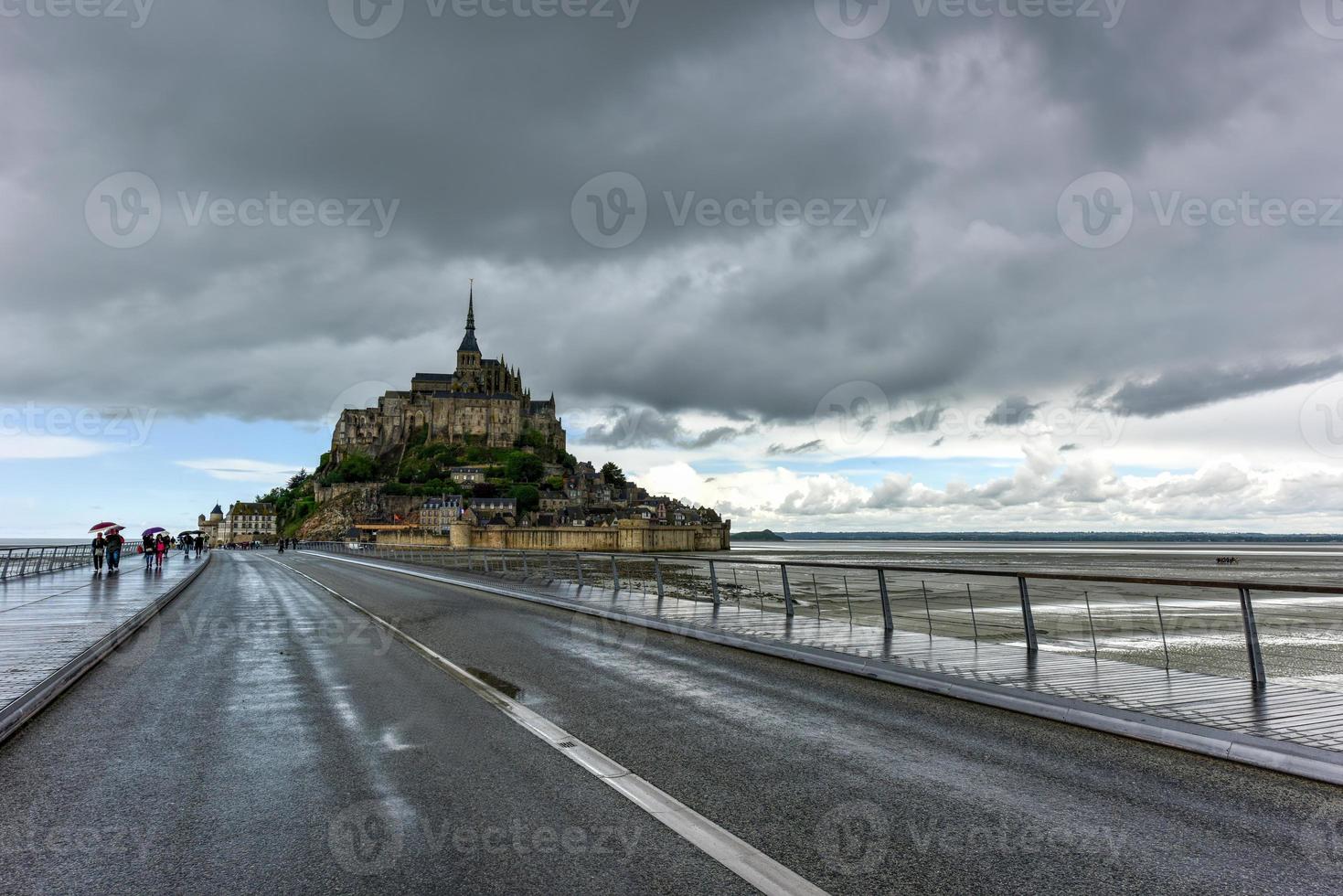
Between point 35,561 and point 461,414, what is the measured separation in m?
141

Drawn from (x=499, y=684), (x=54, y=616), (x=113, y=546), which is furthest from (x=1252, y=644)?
(x=113, y=546)

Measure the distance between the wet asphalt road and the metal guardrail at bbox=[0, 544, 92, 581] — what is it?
2831 centimetres

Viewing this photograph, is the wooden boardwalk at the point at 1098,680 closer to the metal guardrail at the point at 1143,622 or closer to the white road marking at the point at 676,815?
the metal guardrail at the point at 1143,622

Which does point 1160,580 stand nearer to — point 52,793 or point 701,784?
point 701,784

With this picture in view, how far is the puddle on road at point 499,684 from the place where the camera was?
28.6ft

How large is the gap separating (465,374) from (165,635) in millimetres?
183248

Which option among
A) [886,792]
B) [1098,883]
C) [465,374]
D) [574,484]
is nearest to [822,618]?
[886,792]

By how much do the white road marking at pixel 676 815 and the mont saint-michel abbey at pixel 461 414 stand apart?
175 metres

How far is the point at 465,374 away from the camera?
191875mm

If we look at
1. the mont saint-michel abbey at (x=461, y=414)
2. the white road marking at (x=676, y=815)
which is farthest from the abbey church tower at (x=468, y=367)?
the white road marking at (x=676, y=815)

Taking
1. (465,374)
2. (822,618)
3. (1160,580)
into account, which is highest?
(465,374)

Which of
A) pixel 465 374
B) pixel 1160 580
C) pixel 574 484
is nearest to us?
pixel 1160 580

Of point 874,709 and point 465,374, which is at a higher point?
point 465,374

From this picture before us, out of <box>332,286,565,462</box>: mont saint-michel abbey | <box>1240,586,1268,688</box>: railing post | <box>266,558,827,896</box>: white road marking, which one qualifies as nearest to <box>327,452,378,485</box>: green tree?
<box>332,286,565,462</box>: mont saint-michel abbey
